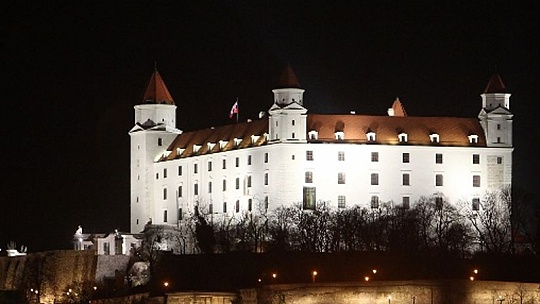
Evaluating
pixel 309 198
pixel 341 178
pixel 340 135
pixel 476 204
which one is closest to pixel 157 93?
pixel 340 135

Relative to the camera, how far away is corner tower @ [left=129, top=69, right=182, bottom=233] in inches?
4774

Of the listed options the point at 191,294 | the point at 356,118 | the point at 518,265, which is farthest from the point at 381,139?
the point at 191,294

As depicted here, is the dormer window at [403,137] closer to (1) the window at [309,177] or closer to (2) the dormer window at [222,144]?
(1) the window at [309,177]

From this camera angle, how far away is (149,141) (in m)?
123

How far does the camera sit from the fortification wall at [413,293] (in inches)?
3329

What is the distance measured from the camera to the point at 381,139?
375ft

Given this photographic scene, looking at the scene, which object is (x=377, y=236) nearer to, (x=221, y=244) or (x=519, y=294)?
(x=221, y=244)

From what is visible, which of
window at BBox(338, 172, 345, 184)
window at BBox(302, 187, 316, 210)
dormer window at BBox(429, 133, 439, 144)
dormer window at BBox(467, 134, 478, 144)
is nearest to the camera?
window at BBox(302, 187, 316, 210)

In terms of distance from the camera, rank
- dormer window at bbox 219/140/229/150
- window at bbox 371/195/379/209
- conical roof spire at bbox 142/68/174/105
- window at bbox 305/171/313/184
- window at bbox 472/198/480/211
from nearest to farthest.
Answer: window at bbox 305/171/313/184
window at bbox 371/195/379/209
window at bbox 472/198/480/211
dormer window at bbox 219/140/229/150
conical roof spire at bbox 142/68/174/105

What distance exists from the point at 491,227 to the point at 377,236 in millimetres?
9490

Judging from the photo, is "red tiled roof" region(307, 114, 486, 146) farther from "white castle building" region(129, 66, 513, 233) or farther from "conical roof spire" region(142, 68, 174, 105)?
"conical roof spire" region(142, 68, 174, 105)

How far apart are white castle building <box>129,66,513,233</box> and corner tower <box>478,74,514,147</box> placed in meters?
0.06

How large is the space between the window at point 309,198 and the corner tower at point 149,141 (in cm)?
1267

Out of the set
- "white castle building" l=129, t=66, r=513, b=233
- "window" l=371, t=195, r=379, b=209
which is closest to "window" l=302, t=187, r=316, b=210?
"white castle building" l=129, t=66, r=513, b=233
